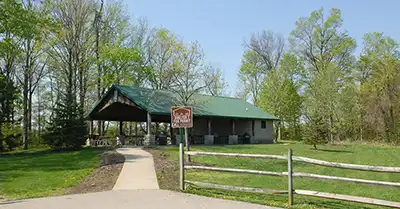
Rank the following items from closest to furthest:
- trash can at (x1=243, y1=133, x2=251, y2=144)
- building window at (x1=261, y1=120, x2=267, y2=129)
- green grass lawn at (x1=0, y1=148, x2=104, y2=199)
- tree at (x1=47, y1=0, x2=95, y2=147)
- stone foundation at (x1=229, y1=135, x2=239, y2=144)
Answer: green grass lawn at (x1=0, y1=148, x2=104, y2=199) < stone foundation at (x1=229, y1=135, x2=239, y2=144) < tree at (x1=47, y1=0, x2=95, y2=147) < trash can at (x1=243, y1=133, x2=251, y2=144) < building window at (x1=261, y1=120, x2=267, y2=129)

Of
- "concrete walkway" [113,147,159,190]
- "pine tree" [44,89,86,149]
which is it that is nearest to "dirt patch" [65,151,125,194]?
"concrete walkway" [113,147,159,190]

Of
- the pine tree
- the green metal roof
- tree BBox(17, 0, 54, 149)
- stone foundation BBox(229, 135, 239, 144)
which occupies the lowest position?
stone foundation BBox(229, 135, 239, 144)

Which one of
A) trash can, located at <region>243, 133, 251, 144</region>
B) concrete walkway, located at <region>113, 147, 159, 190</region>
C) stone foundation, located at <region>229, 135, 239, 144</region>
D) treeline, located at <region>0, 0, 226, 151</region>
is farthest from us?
trash can, located at <region>243, 133, 251, 144</region>

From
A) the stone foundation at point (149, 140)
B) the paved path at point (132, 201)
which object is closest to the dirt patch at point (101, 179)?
the paved path at point (132, 201)

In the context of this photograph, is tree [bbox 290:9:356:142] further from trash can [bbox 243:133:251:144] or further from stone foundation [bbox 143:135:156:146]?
stone foundation [bbox 143:135:156:146]

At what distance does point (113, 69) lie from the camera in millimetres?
35062

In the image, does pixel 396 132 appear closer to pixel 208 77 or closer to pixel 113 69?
pixel 208 77

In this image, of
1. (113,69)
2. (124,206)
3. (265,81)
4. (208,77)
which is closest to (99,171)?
(124,206)

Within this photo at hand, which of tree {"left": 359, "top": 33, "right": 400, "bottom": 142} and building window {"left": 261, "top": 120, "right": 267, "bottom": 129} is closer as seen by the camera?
tree {"left": 359, "top": 33, "right": 400, "bottom": 142}

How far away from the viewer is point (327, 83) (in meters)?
31.8

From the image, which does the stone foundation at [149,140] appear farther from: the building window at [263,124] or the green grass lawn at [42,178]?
Answer: the building window at [263,124]

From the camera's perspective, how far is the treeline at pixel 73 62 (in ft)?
66.9

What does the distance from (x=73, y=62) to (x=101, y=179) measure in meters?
23.7

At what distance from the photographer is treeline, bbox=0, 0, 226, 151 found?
20.4 meters
